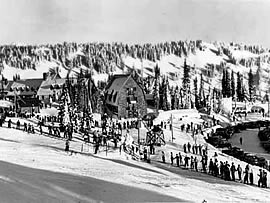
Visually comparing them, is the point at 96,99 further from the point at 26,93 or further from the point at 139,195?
the point at 139,195

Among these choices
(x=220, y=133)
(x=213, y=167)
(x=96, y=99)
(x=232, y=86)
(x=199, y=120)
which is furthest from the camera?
(x=232, y=86)

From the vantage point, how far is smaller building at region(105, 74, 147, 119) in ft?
243

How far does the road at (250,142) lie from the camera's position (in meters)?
50.4

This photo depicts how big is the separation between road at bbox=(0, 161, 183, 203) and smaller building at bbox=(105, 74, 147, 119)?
173 ft

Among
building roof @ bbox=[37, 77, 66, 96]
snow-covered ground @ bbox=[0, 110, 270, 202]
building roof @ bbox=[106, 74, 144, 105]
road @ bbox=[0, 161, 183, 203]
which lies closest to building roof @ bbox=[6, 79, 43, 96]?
building roof @ bbox=[37, 77, 66, 96]

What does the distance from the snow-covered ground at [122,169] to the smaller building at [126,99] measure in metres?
37.4

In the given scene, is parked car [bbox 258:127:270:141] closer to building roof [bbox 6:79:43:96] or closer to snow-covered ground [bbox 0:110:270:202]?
snow-covered ground [bbox 0:110:270:202]

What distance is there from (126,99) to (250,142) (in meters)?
24.4

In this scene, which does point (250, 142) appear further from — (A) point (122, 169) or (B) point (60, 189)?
(B) point (60, 189)

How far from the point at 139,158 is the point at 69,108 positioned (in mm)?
13146

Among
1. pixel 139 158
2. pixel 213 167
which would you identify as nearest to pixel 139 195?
pixel 213 167

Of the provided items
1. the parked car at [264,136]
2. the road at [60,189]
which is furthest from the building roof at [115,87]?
the road at [60,189]

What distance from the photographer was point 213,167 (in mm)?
28797

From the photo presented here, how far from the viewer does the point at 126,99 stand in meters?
74.6
